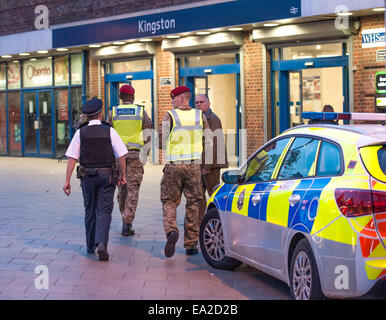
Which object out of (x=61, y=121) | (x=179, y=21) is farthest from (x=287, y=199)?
(x=61, y=121)

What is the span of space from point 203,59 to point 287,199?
15.7 metres

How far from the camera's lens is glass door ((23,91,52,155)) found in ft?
92.7

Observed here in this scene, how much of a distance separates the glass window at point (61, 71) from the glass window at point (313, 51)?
960cm

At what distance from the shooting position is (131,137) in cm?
1050

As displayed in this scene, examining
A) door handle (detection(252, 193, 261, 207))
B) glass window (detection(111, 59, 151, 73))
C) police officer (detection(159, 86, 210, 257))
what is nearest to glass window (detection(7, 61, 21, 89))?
glass window (detection(111, 59, 151, 73))

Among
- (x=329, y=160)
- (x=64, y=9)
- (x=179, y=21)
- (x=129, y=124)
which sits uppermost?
(x=64, y=9)

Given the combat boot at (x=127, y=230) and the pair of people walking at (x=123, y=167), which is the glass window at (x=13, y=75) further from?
the pair of people walking at (x=123, y=167)

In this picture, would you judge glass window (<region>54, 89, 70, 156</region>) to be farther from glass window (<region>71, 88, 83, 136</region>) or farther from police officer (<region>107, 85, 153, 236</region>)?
police officer (<region>107, 85, 153, 236</region>)

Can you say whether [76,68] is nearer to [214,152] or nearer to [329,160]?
[214,152]

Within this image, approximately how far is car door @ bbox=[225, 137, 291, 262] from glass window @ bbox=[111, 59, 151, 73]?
53.3 feet

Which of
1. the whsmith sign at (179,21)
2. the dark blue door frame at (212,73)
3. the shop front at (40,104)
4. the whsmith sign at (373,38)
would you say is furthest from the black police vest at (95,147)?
the shop front at (40,104)

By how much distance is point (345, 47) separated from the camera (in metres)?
18.2
